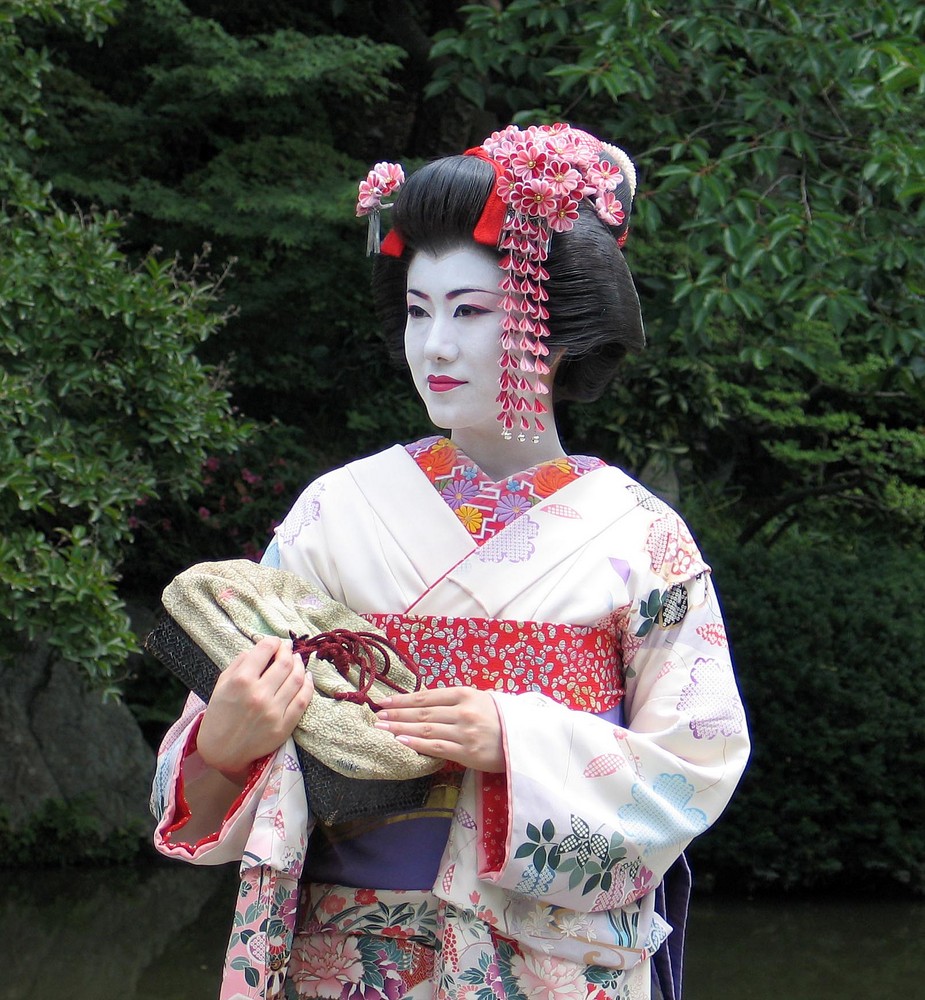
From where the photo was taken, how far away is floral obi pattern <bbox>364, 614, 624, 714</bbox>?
1770mm

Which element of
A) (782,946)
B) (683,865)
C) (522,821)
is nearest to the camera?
(522,821)

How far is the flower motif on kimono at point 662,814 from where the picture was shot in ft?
5.57

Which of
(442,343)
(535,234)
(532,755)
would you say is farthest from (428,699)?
(535,234)

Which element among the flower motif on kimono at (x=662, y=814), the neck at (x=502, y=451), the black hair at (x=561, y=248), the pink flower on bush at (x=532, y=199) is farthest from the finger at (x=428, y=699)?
the pink flower on bush at (x=532, y=199)

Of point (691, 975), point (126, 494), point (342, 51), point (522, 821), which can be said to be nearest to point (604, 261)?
point (522, 821)

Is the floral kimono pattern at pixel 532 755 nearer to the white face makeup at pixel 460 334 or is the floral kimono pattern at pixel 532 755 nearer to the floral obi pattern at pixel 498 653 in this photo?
the floral obi pattern at pixel 498 653

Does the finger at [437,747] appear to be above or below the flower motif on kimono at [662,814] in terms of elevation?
above

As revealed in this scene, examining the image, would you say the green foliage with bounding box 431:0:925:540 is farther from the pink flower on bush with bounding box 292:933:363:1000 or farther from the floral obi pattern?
the pink flower on bush with bounding box 292:933:363:1000

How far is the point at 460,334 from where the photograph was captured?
72.7 inches

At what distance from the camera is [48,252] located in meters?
4.38

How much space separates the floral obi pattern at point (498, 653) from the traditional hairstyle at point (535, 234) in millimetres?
292

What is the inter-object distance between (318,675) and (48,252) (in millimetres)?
3073

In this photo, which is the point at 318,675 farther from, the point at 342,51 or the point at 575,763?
the point at 342,51

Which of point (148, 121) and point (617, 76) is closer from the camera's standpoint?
point (617, 76)
